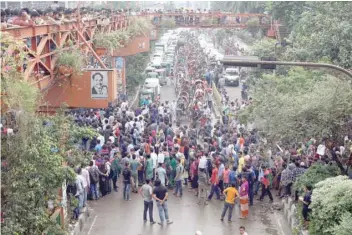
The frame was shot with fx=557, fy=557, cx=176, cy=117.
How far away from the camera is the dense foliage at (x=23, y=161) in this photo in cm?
874

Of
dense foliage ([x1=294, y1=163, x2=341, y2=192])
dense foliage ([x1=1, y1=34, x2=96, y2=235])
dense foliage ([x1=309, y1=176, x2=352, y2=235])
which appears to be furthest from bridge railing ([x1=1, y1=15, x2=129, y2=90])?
dense foliage ([x1=294, y1=163, x2=341, y2=192])

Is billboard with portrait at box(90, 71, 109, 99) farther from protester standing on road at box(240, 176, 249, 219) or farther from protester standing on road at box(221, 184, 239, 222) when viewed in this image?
protester standing on road at box(240, 176, 249, 219)

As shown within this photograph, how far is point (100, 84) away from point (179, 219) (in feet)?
12.4

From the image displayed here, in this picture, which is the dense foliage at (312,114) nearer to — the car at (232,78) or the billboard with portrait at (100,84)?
the billboard with portrait at (100,84)

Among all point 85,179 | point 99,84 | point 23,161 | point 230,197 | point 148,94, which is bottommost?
point 148,94

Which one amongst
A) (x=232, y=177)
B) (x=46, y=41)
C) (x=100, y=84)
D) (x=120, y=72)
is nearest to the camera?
(x=46, y=41)

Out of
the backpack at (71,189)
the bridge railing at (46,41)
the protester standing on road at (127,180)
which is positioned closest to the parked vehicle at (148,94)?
the bridge railing at (46,41)

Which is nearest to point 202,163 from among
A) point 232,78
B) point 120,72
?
point 120,72

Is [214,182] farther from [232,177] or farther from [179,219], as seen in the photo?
[179,219]

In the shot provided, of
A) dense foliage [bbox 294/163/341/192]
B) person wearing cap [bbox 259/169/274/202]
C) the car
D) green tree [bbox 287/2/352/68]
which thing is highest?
green tree [bbox 287/2/352/68]

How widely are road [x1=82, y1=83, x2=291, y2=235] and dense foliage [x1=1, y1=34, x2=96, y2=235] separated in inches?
135

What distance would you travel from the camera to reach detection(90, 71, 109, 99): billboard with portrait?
530 inches

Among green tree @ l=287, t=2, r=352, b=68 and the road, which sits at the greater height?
green tree @ l=287, t=2, r=352, b=68

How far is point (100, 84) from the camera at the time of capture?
13.5 metres
